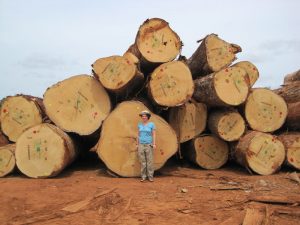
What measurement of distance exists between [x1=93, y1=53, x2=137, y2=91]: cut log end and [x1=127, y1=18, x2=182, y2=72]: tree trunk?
0.51 metres

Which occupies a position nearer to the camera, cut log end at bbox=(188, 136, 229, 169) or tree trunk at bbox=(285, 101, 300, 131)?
cut log end at bbox=(188, 136, 229, 169)

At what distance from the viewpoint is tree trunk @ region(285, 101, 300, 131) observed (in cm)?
795

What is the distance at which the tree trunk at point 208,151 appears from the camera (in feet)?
25.7

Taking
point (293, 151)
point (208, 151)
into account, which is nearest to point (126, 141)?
point (208, 151)

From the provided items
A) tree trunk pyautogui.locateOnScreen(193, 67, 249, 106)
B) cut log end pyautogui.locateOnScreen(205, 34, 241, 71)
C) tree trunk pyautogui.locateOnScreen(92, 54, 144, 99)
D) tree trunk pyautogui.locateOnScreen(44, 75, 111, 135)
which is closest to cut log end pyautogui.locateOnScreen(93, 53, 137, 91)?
tree trunk pyautogui.locateOnScreen(92, 54, 144, 99)

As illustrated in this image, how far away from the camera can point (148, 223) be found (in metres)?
4.70

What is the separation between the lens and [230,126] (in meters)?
7.57

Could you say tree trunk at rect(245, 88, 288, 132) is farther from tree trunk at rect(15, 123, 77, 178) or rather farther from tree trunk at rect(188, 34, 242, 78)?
tree trunk at rect(15, 123, 77, 178)

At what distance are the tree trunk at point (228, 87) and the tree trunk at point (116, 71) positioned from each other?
144 centimetres

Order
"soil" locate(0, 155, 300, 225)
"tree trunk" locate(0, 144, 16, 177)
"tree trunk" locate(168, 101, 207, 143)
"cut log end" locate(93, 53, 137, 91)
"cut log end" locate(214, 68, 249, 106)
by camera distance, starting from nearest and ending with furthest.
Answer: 1. "soil" locate(0, 155, 300, 225)
2. "cut log end" locate(93, 53, 137, 91)
3. "tree trunk" locate(0, 144, 16, 177)
4. "cut log end" locate(214, 68, 249, 106)
5. "tree trunk" locate(168, 101, 207, 143)

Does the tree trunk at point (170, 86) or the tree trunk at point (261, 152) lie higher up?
the tree trunk at point (170, 86)

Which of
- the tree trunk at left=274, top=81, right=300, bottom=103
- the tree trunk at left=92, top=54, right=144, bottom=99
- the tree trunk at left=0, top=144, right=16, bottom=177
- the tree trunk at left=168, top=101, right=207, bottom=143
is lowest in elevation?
the tree trunk at left=0, top=144, right=16, bottom=177

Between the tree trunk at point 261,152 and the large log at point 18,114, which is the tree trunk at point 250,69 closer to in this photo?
the tree trunk at point 261,152

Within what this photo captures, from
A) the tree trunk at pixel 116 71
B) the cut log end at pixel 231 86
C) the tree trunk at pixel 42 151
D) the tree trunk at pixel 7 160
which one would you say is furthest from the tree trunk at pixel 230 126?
the tree trunk at pixel 7 160
